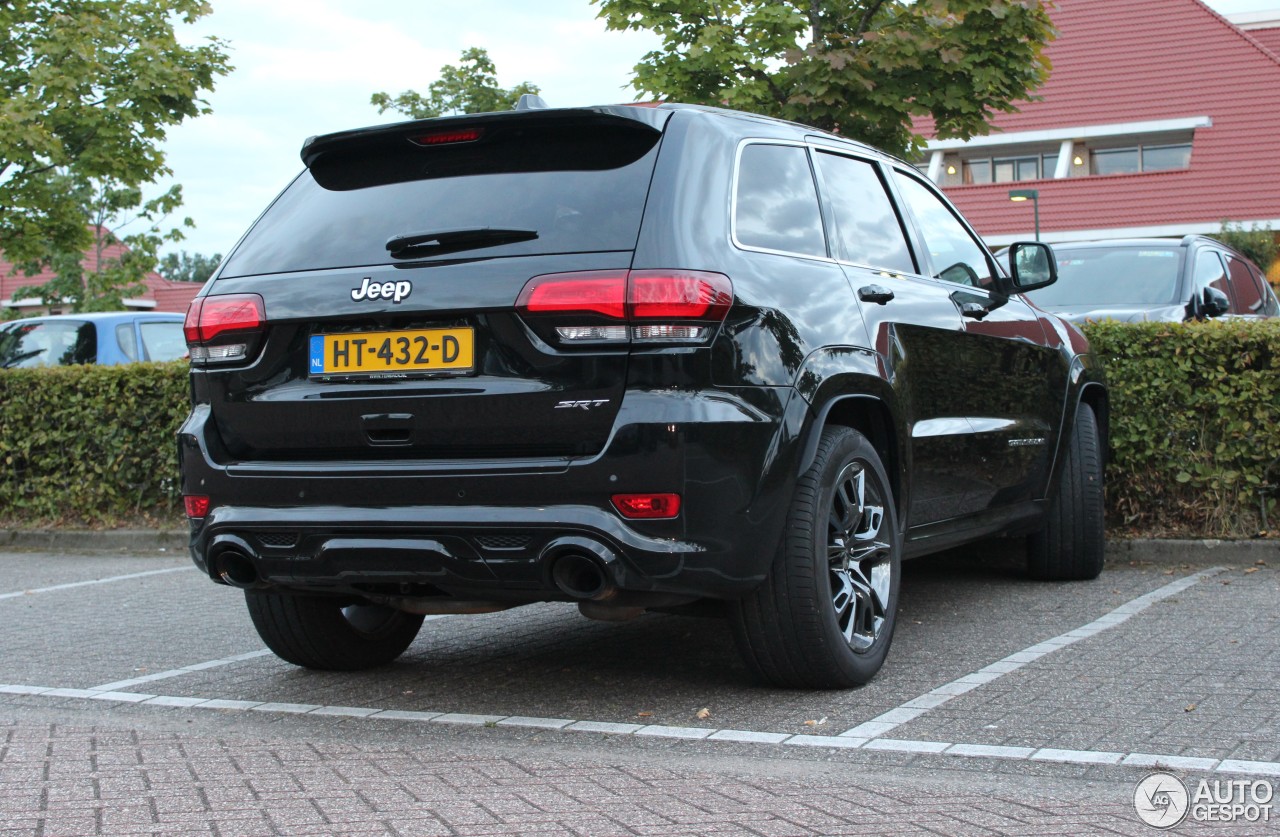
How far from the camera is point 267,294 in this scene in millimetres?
4602

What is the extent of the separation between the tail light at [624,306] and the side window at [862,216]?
1156 millimetres

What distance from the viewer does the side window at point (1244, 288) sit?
11539 mm

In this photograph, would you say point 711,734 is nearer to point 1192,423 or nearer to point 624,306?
point 624,306

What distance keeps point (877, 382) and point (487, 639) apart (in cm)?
216

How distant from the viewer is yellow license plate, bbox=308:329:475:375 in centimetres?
430

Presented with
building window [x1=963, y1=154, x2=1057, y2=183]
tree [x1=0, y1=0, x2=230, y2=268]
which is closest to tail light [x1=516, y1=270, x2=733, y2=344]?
tree [x1=0, y1=0, x2=230, y2=268]

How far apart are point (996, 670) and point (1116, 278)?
→ 6.51 meters

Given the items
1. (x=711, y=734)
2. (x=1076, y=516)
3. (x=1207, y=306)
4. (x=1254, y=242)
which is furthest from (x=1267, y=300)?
(x=1254, y=242)

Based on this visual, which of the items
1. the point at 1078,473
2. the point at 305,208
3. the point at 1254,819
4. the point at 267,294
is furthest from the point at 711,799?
the point at 1078,473

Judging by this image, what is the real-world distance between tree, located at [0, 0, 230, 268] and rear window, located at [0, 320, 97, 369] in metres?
3.05

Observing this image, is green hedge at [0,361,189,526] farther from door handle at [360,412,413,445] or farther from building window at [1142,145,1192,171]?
building window at [1142,145,1192,171]

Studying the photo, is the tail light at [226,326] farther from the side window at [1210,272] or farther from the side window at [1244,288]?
the side window at [1244,288]

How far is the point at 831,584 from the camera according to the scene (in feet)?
15.6

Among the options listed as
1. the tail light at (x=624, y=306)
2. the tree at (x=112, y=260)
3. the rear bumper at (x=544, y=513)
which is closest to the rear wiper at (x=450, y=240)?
the tail light at (x=624, y=306)
